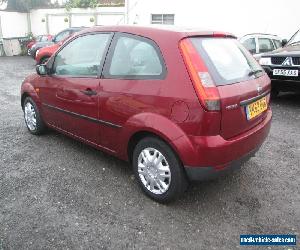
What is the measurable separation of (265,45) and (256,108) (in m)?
7.28

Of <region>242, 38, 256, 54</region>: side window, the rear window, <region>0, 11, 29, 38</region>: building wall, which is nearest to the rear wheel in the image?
<region>242, 38, 256, 54</region>: side window

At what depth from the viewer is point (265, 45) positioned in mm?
9930

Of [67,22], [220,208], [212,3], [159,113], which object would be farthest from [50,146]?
[67,22]

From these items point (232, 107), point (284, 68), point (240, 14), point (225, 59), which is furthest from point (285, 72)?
point (240, 14)

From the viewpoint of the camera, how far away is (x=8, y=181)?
3.86 meters

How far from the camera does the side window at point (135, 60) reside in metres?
3.23

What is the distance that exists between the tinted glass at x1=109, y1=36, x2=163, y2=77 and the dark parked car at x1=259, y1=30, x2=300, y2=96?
439cm

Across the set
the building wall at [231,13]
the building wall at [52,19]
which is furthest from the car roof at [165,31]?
the building wall at [52,19]

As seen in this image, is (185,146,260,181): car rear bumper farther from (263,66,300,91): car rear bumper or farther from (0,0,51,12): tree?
(0,0,51,12): tree

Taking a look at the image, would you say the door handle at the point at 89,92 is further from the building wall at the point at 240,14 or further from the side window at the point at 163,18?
the side window at the point at 163,18

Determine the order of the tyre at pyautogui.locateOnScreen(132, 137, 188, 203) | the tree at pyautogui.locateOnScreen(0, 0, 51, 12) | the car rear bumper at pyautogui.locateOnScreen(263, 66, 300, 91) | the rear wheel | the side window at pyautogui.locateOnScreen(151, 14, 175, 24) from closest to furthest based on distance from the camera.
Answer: the tyre at pyautogui.locateOnScreen(132, 137, 188, 203)
the car rear bumper at pyautogui.locateOnScreen(263, 66, 300, 91)
the rear wheel
the side window at pyautogui.locateOnScreen(151, 14, 175, 24)
the tree at pyautogui.locateOnScreen(0, 0, 51, 12)

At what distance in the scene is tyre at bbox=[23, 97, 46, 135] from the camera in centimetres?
507

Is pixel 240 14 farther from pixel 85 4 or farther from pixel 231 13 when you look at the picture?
pixel 85 4

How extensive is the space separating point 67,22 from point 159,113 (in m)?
19.8
